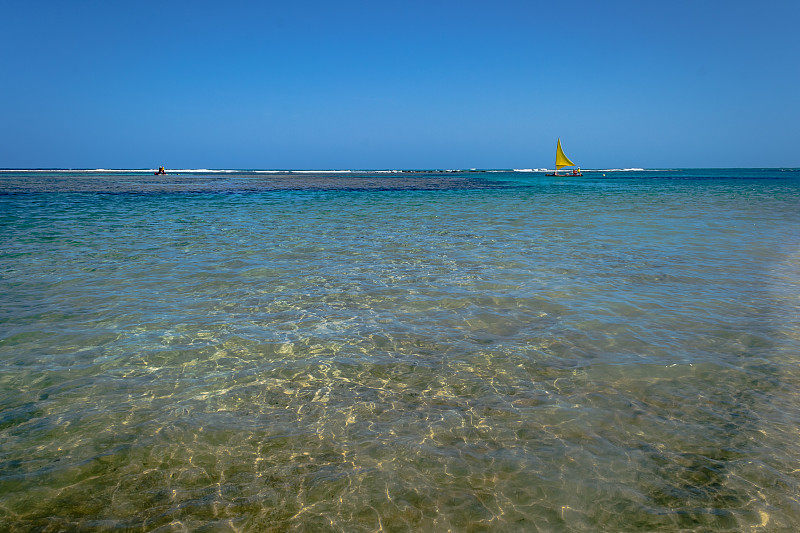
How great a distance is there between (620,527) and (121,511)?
380 centimetres

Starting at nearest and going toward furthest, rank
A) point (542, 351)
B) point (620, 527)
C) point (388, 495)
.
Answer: point (620, 527), point (388, 495), point (542, 351)

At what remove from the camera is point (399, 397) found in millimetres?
5133

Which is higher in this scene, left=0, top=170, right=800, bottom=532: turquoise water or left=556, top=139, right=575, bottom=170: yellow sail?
left=556, top=139, right=575, bottom=170: yellow sail

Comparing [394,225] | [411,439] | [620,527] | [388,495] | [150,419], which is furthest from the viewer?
[394,225]

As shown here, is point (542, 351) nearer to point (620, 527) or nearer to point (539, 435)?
point (539, 435)

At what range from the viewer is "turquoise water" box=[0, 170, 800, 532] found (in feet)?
11.5

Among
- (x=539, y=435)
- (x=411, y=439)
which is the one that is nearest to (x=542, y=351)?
Answer: (x=539, y=435)

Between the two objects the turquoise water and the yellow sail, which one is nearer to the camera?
the turquoise water

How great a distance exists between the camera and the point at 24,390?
520 cm

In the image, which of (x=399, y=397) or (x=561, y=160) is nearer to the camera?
(x=399, y=397)

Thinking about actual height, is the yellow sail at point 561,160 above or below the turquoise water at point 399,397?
above

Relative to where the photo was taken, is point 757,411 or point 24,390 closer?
point 757,411

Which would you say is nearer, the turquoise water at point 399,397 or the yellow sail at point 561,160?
the turquoise water at point 399,397

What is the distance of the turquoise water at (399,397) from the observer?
3502 mm
